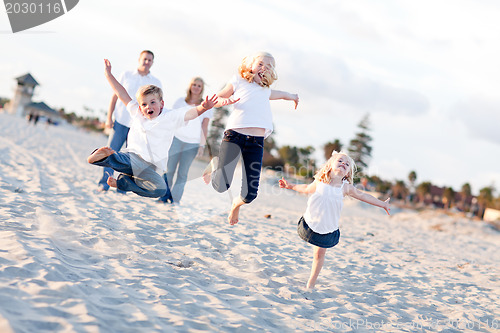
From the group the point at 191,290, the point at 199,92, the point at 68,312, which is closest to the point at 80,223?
the point at 191,290

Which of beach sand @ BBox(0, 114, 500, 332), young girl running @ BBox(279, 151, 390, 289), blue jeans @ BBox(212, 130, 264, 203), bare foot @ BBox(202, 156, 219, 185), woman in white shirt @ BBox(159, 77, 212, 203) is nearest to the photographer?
beach sand @ BBox(0, 114, 500, 332)

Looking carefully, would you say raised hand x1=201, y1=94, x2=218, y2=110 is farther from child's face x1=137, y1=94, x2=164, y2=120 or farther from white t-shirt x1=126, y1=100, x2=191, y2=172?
child's face x1=137, y1=94, x2=164, y2=120

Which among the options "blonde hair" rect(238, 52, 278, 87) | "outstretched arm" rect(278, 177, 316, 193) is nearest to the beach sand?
"outstretched arm" rect(278, 177, 316, 193)

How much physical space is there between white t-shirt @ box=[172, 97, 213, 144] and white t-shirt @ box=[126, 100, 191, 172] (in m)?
2.00

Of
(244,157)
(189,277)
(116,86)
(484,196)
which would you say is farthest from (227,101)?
(484,196)

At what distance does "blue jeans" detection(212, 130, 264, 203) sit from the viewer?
181 inches

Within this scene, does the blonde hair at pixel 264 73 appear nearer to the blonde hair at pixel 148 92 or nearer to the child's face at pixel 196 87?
the blonde hair at pixel 148 92

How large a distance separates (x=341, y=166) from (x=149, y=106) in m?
2.12

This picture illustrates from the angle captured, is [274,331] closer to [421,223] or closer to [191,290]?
[191,290]

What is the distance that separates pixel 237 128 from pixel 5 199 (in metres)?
3.16

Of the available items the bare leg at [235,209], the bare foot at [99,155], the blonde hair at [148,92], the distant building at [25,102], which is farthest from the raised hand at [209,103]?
the distant building at [25,102]

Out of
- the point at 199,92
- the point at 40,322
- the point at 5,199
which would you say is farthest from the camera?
the point at 199,92

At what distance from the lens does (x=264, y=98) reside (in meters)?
4.57

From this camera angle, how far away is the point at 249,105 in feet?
14.8
